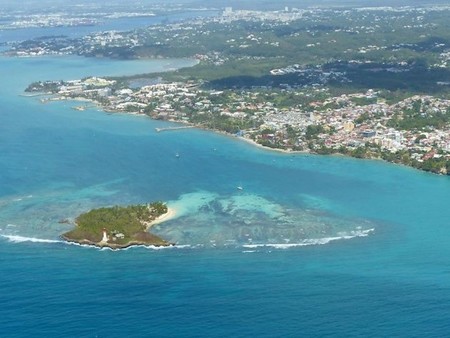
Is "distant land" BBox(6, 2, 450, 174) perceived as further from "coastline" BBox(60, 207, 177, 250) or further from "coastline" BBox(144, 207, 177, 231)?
"coastline" BBox(60, 207, 177, 250)

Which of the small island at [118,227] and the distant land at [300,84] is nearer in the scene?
the small island at [118,227]

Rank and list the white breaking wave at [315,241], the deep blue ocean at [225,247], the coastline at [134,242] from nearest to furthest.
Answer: the deep blue ocean at [225,247], the white breaking wave at [315,241], the coastline at [134,242]

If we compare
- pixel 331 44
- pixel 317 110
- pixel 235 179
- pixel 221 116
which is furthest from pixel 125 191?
pixel 331 44

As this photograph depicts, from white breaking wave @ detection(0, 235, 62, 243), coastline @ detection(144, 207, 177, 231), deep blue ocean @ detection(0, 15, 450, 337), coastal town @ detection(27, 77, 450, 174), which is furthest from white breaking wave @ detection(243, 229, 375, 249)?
coastal town @ detection(27, 77, 450, 174)

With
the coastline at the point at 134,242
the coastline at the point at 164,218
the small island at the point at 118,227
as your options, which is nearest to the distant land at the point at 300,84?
the coastline at the point at 164,218

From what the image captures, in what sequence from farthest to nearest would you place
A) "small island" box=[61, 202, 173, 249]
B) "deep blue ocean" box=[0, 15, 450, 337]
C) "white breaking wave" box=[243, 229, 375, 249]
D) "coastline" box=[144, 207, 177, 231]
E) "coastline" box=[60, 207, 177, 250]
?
"coastline" box=[144, 207, 177, 231] < "small island" box=[61, 202, 173, 249] < "coastline" box=[60, 207, 177, 250] < "white breaking wave" box=[243, 229, 375, 249] < "deep blue ocean" box=[0, 15, 450, 337]

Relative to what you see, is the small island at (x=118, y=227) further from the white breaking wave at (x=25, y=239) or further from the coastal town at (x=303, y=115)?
the coastal town at (x=303, y=115)

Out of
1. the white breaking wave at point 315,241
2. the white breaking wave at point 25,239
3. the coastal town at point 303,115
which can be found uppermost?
the white breaking wave at point 315,241
